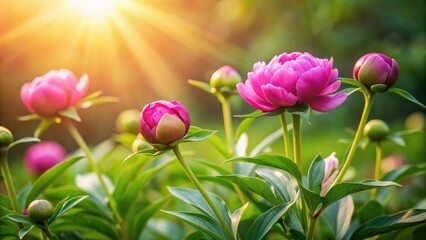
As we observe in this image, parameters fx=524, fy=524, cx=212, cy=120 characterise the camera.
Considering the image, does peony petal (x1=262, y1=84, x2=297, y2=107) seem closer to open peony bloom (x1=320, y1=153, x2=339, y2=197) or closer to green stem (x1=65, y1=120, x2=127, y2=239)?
open peony bloom (x1=320, y1=153, x2=339, y2=197)

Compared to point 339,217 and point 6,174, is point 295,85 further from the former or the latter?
point 6,174

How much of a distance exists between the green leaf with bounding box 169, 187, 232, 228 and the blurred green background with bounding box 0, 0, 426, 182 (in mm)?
1946

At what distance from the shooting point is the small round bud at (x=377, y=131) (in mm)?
1000

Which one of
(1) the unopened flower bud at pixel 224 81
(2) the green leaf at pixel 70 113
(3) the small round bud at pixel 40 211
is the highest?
(1) the unopened flower bud at pixel 224 81

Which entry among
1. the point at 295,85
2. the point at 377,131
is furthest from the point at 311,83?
the point at 377,131

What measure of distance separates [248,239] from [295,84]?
0.23 metres

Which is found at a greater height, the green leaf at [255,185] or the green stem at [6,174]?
Result: the green leaf at [255,185]

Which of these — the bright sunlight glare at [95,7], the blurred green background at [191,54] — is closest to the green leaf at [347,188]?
the blurred green background at [191,54]

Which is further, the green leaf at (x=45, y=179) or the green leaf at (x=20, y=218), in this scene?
the green leaf at (x=45, y=179)

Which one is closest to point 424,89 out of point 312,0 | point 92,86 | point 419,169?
point 312,0

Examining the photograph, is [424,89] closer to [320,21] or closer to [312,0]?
[320,21]

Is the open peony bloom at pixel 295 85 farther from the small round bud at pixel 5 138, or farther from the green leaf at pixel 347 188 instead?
the small round bud at pixel 5 138

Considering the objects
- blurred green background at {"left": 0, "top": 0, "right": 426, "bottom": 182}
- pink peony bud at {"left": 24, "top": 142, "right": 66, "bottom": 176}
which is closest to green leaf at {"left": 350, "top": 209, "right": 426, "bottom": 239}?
pink peony bud at {"left": 24, "top": 142, "right": 66, "bottom": 176}

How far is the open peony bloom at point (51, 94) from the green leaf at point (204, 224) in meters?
0.36
